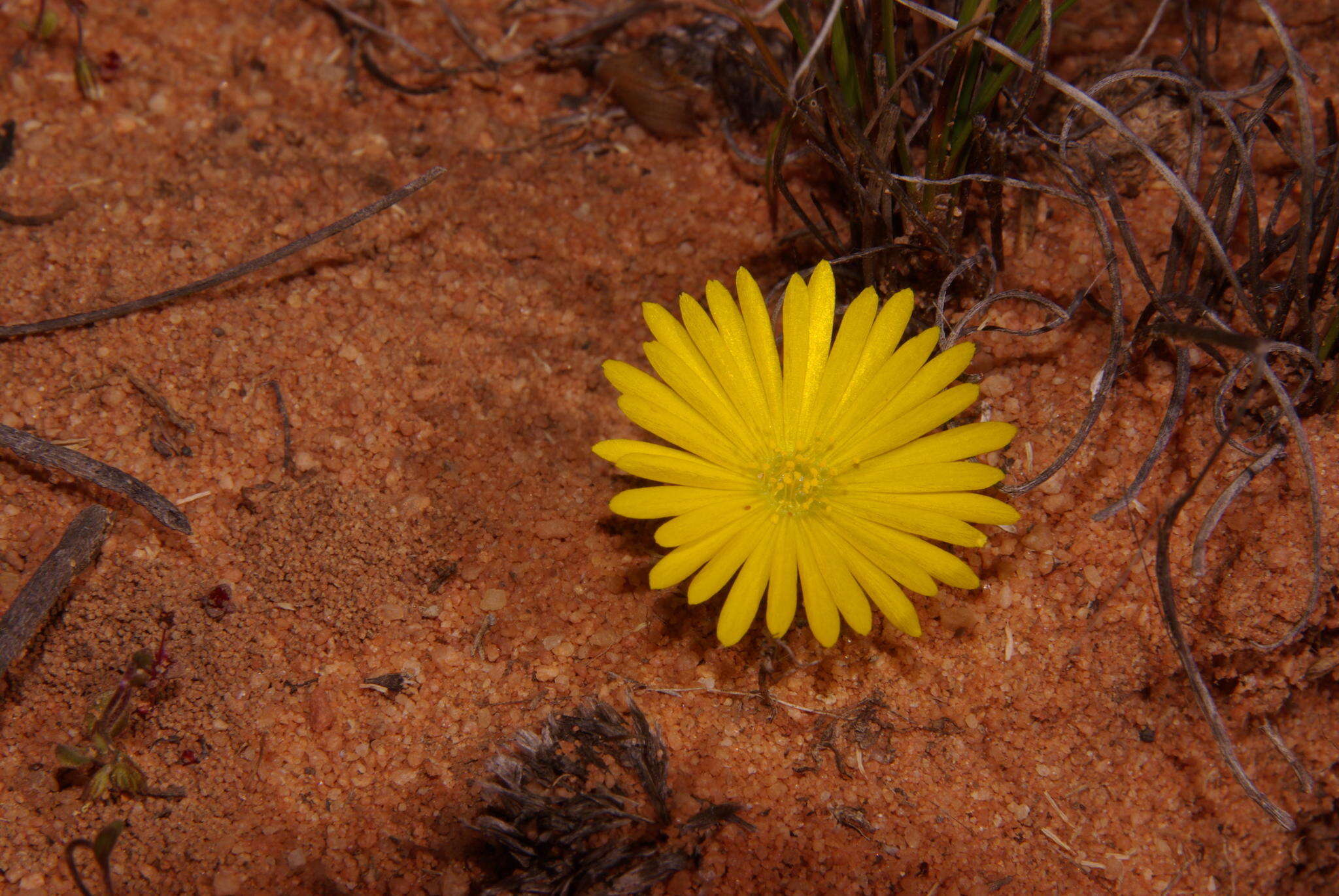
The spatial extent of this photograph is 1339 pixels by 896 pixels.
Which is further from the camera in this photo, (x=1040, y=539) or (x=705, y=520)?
(x=1040, y=539)

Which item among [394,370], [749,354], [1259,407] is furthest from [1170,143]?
[394,370]

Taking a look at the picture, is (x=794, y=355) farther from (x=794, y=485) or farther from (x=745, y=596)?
(x=745, y=596)

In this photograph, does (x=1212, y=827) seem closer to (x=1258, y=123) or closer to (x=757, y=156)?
(x=1258, y=123)

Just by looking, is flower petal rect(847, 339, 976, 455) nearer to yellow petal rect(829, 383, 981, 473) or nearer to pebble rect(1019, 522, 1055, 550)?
yellow petal rect(829, 383, 981, 473)

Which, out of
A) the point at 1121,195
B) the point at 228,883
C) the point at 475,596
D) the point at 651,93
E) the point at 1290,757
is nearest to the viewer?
the point at 228,883

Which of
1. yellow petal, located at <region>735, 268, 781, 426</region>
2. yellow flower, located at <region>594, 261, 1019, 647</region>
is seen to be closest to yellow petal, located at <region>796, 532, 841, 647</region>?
yellow flower, located at <region>594, 261, 1019, 647</region>

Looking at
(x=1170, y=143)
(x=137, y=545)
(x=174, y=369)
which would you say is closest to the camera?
(x=137, y=545)

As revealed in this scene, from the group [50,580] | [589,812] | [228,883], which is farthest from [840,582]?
[50,580]
